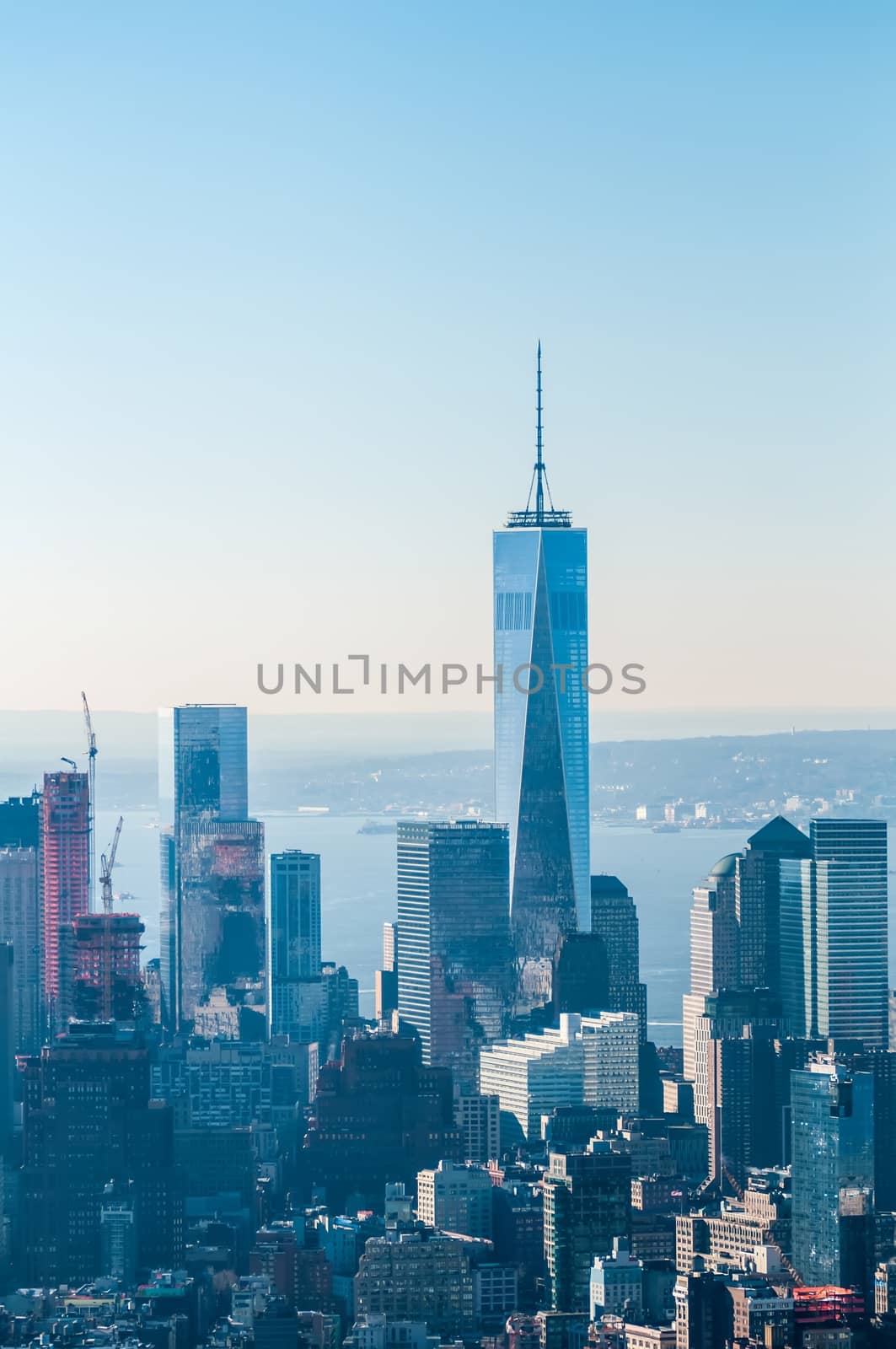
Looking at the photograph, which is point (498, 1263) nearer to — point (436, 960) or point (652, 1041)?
point (652, 1041)

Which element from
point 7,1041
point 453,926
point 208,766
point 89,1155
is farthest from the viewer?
point 208,766

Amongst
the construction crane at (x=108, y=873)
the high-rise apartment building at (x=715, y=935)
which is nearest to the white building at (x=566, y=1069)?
the high-rise apartment building at (x=715, y=935)

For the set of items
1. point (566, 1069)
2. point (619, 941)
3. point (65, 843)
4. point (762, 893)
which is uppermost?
point (65, 843)

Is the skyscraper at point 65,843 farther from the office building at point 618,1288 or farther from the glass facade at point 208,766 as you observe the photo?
the office building at point 618,1288

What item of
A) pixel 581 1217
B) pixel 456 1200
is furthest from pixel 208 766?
pixel 581 1217

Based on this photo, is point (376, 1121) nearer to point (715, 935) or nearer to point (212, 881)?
point (715, 935)

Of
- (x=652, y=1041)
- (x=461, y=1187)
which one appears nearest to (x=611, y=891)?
(x=652, y=1041)
